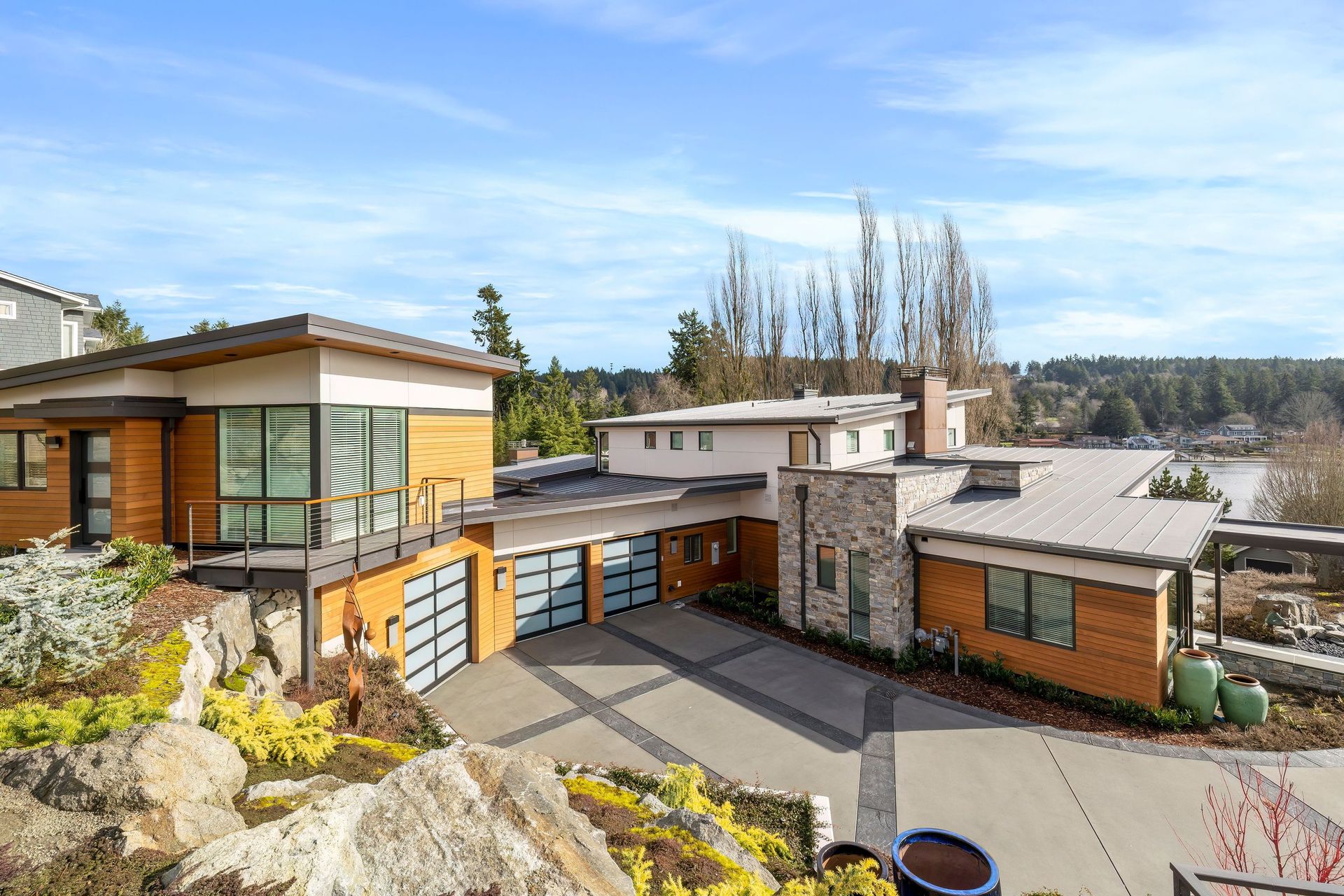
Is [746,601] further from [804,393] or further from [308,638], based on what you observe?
[308,638]

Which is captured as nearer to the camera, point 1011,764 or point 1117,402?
point 1011,764

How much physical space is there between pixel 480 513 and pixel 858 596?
8500 mm

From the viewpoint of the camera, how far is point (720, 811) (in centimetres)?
700

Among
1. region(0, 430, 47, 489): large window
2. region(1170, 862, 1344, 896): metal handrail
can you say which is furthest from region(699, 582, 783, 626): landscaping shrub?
region(0, 430, 47, 489): large window

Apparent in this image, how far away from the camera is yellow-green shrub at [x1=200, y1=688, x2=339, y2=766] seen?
589cm

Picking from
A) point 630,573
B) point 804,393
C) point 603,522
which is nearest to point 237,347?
point 603,522

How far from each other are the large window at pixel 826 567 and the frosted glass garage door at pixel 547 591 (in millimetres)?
5874

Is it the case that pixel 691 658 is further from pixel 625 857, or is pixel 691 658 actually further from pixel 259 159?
pixel 259 159

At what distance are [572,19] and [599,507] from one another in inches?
392

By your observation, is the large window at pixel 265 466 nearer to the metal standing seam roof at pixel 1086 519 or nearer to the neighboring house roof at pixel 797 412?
the neighboring house roof at pixel 797 412

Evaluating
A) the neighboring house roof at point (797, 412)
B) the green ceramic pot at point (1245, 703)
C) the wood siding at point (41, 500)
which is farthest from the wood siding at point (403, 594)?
the green ceramic pot at point (1245, 703)

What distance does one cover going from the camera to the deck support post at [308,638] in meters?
8.69

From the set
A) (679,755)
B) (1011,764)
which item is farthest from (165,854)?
(1011,764)

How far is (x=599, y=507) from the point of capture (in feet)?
49.6
